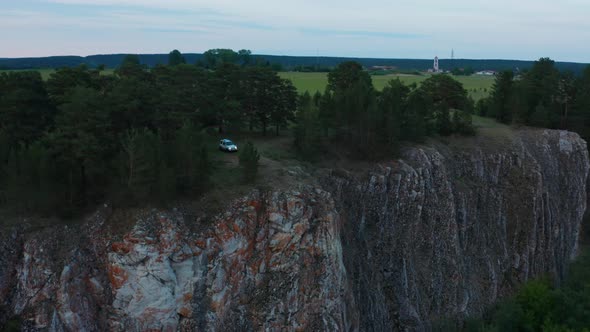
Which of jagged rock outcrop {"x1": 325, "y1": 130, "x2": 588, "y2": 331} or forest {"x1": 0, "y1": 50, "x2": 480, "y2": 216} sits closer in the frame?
forest {"x1": 0, "y1": 50, "x2": 480, "y2": 216}

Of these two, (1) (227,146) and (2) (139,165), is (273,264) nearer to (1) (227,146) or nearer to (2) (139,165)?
(2) (139,165)

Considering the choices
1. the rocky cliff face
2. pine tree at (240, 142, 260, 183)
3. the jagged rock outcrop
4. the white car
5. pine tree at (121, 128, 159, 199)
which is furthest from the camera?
the white car

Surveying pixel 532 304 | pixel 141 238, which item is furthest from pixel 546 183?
pixel 141 238

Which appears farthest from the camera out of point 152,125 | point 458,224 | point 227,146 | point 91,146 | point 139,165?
point 458,224

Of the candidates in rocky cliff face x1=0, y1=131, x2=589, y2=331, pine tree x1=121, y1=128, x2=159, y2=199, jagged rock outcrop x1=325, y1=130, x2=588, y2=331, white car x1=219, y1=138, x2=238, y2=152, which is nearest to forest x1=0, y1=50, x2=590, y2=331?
pine tree x1=121, y1=128, x2=159, y2=199

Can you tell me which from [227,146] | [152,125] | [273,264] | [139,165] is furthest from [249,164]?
[227,146]

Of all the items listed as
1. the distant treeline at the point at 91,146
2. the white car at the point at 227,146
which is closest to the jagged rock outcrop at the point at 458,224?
the white car at the point at 227,146

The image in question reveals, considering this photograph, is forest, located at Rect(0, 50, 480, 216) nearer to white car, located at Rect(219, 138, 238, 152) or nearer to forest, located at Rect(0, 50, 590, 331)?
forest, located at Rect(0, 50, 590, 331)

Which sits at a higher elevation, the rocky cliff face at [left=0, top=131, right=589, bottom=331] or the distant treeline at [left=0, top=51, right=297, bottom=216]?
the distant treeline at [left=0, top=51, right=297, bottom=216]
